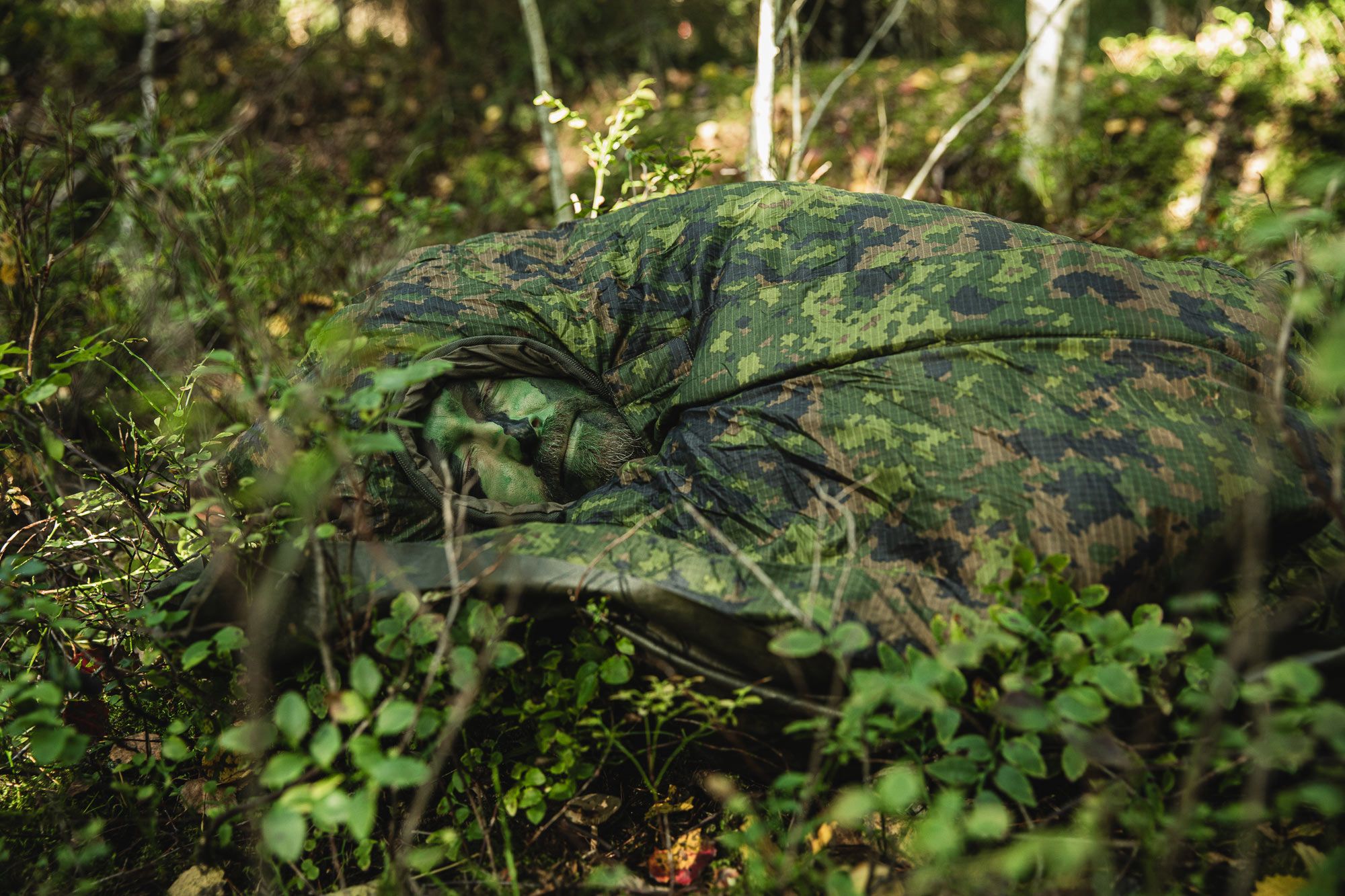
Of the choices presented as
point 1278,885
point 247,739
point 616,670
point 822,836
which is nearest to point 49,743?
point 247,739

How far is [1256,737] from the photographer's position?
4.59 feet

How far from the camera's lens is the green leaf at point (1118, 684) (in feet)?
3.95

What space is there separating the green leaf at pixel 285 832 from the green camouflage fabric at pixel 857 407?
1.89ft

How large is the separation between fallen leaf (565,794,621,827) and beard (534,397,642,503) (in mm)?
758

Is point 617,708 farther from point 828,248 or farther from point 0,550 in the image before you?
point 0,550

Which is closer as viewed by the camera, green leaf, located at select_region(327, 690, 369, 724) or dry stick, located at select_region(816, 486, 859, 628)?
green leaf, located at select_region(327, 690, 369, 724)

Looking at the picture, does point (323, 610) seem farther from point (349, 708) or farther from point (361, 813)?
point (361, 813)

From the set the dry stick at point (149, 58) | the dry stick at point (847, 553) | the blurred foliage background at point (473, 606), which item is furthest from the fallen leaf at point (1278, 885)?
the dry stick at point (149, 58)

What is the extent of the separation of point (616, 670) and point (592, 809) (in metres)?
0.39

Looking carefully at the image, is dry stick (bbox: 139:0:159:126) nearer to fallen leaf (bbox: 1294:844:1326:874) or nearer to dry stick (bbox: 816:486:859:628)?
dry stick (bbox: 816:486:859:628)

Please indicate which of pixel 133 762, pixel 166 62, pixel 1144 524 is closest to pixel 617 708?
pixel 133 762

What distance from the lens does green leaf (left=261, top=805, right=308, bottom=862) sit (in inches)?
41.8

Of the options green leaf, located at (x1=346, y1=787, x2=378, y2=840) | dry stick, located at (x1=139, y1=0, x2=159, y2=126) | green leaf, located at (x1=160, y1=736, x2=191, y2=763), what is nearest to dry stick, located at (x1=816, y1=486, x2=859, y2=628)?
green leaf, located at (x1=346, y1=787, x2=378, y2=840)

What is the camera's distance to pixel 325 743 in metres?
1.15
